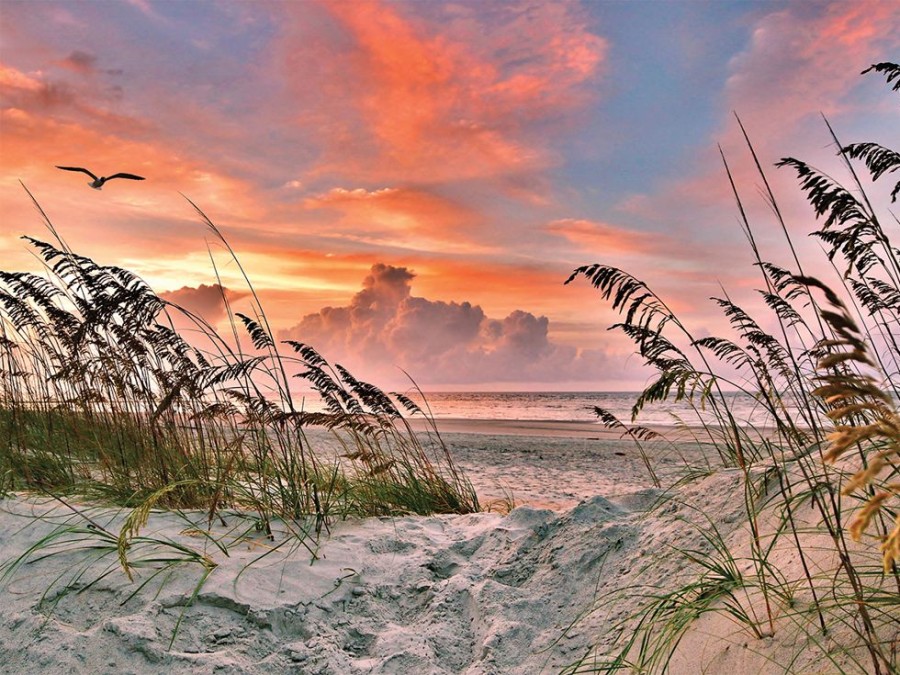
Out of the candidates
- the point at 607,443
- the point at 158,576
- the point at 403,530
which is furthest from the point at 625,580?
the point at 607,443

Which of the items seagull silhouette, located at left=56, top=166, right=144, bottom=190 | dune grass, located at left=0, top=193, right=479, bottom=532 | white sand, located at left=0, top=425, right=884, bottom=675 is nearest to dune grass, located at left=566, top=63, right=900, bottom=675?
white sand, located at left=0, top=425, right=884, bottom=675

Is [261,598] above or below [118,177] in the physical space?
below

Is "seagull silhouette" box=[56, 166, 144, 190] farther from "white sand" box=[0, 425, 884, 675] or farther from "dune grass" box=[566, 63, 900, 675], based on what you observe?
"dune grass" box=[566, 63, 900, 675]

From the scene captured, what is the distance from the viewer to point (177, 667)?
2.89m

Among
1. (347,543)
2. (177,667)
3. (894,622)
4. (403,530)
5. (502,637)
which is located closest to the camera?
(894,622)

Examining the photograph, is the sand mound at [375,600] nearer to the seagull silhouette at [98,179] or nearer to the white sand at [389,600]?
the white sand at [389,600]

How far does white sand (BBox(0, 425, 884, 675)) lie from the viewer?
2.96 m

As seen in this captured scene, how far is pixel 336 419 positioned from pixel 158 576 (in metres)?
1.45

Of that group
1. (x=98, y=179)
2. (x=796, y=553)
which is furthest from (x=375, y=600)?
(x=98, y=179)

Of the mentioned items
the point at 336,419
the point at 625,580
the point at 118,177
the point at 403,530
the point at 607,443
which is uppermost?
the point at 118,177

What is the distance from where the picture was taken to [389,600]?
3619 millimetres

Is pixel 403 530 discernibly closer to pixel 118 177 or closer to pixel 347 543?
pixel 347 543

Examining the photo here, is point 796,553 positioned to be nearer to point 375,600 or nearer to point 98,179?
point 375,600

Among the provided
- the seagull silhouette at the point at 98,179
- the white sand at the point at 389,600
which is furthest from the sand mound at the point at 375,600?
the seagull silhouette at the point at 98,179
